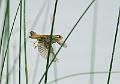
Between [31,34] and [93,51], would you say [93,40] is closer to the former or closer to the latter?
[93,51]

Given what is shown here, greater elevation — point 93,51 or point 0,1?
point 0,1

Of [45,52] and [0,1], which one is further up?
[0,1]

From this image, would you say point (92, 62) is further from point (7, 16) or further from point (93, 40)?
point (7, 16)

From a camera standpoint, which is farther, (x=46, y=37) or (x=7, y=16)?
(x=46, y=37)

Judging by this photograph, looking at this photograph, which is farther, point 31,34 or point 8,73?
point 31,34

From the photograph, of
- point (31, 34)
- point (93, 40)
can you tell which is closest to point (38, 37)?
point (31, 34)

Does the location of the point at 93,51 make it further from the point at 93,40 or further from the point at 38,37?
the point at 38,37

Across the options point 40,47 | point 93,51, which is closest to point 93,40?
point 93,51
